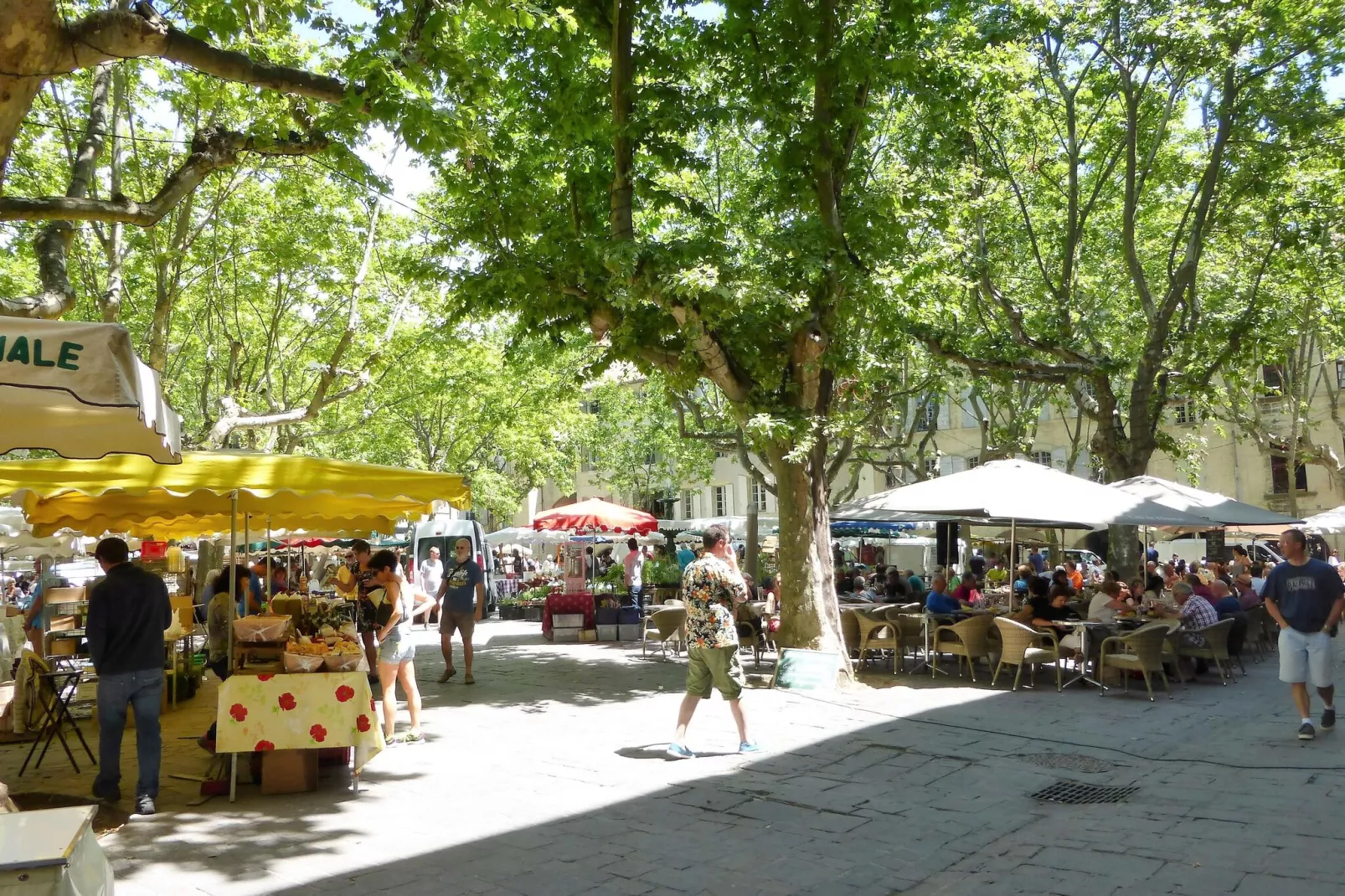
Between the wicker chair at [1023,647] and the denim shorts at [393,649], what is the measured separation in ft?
21.6

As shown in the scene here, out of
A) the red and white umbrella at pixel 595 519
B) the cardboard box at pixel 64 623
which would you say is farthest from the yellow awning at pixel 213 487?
the red and white umbrella at pixel 595 519

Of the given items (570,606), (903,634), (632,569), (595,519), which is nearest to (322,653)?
(903,634)

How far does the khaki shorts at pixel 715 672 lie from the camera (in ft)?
25.3

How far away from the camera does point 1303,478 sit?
37.8m

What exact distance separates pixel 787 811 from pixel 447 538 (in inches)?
848

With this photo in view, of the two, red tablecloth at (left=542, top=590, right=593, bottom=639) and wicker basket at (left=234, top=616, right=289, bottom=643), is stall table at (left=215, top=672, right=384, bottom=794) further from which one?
red tablecloth at (left=542, top=590, right=593, bottom=639)

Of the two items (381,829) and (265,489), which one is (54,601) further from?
(381,829)

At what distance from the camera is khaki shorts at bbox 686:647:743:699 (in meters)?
7.70

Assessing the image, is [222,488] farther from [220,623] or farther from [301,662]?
[220,623]

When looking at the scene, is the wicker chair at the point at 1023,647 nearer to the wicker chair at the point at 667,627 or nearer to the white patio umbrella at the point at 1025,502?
the white patio umbrella at the point at 1025,502

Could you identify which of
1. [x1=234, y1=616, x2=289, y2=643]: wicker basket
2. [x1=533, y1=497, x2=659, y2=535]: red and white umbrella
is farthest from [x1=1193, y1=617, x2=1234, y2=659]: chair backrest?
[x1=533, y1=497, x2=659, y2=535]: red and white umbrella

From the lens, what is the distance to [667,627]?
47.3 ft

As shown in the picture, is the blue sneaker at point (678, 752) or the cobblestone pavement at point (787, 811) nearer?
the cobblestone pavement at point (787, 811)

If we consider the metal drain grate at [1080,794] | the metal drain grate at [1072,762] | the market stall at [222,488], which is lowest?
the metal drain grate at [1080,794]
